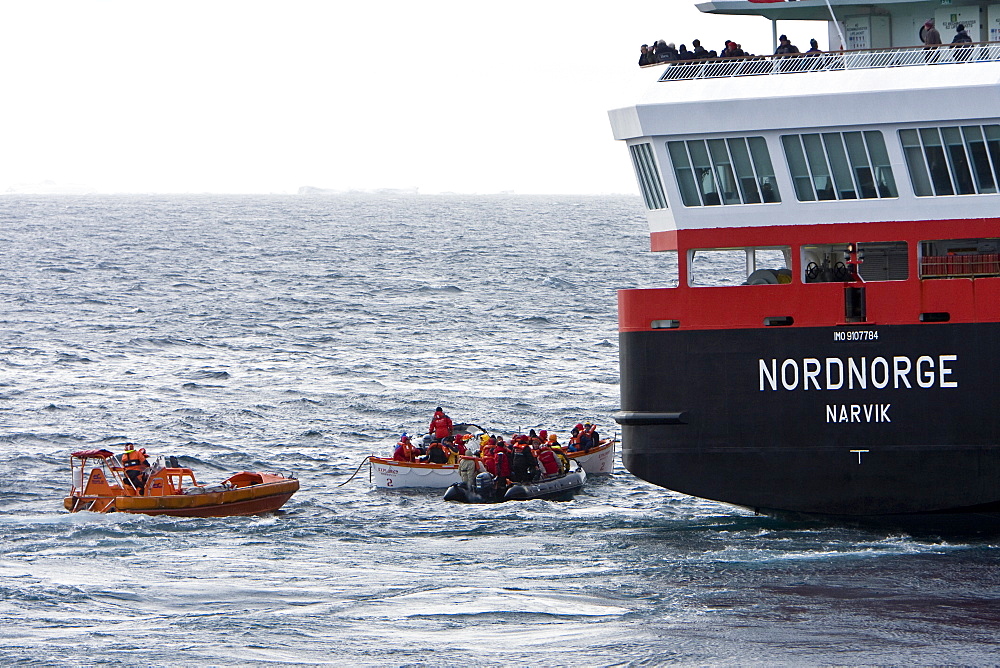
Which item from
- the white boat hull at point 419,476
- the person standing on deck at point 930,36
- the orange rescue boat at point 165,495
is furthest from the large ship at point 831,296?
the white boat hull at point 419,476

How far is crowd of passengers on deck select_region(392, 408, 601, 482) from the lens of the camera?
1340 inches

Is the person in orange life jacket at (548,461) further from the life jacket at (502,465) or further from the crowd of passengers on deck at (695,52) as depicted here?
the crowd of passengers on deck at (695,52)

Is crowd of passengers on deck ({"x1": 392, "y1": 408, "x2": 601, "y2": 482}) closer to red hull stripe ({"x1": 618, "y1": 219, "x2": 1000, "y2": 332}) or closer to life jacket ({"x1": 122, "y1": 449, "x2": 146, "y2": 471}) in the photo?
life jacket ({"x1": 122, "y1": 449, "x2": 146, "y2": 471})

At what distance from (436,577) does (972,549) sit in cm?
924

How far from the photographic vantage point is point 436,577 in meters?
25.2

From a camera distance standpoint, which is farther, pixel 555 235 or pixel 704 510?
pixel 555 235

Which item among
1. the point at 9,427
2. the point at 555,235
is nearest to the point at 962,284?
the point at 9,427

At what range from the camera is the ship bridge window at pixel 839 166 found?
2538 cm

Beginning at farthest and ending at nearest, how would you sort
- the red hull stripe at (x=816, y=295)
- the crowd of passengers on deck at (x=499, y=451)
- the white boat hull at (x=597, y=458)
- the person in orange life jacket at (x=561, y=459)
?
the white boat hull at (x=597, y=458) < the person in orange life jacket at (x=561, y=459) < the crowd of passengers on deck at (x=499, y=451) < the red hull stripe at (x=816, y=295)

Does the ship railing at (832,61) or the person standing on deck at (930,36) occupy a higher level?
the person standing on deck at (930,36)

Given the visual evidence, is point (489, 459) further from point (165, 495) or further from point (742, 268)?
point (742, 268)

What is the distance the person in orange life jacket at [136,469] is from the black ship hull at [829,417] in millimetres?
11865

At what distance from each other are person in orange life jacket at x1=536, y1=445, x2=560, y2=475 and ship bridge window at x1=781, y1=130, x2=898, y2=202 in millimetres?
10984

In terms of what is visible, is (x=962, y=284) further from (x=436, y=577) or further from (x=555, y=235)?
(x=555, y=235)
